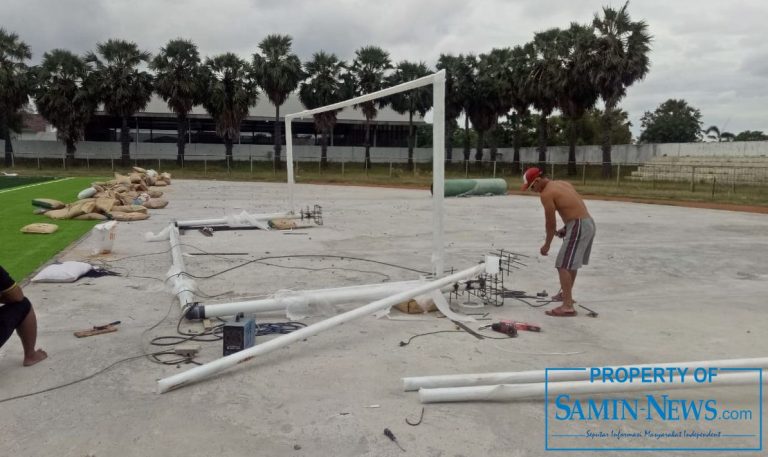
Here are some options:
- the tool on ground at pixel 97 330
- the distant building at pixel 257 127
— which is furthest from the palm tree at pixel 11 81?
the tool on ground at pixel 97 330

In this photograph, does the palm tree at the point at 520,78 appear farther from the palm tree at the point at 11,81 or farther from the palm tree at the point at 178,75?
the palm tree at the point at 11,81

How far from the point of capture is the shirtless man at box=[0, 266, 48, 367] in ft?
14.1

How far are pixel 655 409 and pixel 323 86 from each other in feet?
142

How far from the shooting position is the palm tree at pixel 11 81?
42000 mm

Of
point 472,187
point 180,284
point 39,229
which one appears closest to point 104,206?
point 39,229

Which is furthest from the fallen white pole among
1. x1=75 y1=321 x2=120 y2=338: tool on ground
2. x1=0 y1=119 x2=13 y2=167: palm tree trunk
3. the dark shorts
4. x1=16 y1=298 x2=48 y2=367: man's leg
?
x1=0 y1=119 x2=13 y2=167: palm tree trunk

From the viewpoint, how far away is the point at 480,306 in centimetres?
669

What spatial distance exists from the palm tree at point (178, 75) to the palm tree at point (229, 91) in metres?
0.90

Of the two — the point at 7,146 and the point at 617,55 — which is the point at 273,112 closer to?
the point at 7,146

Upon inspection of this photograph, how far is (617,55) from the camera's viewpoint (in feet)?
121

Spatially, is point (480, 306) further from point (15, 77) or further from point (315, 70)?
point (15, 77)

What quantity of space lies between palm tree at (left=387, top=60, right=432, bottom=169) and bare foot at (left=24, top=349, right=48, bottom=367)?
137 ft

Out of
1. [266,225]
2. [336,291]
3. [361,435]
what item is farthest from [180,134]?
[361,435]

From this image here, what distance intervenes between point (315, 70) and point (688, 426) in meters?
44.6
